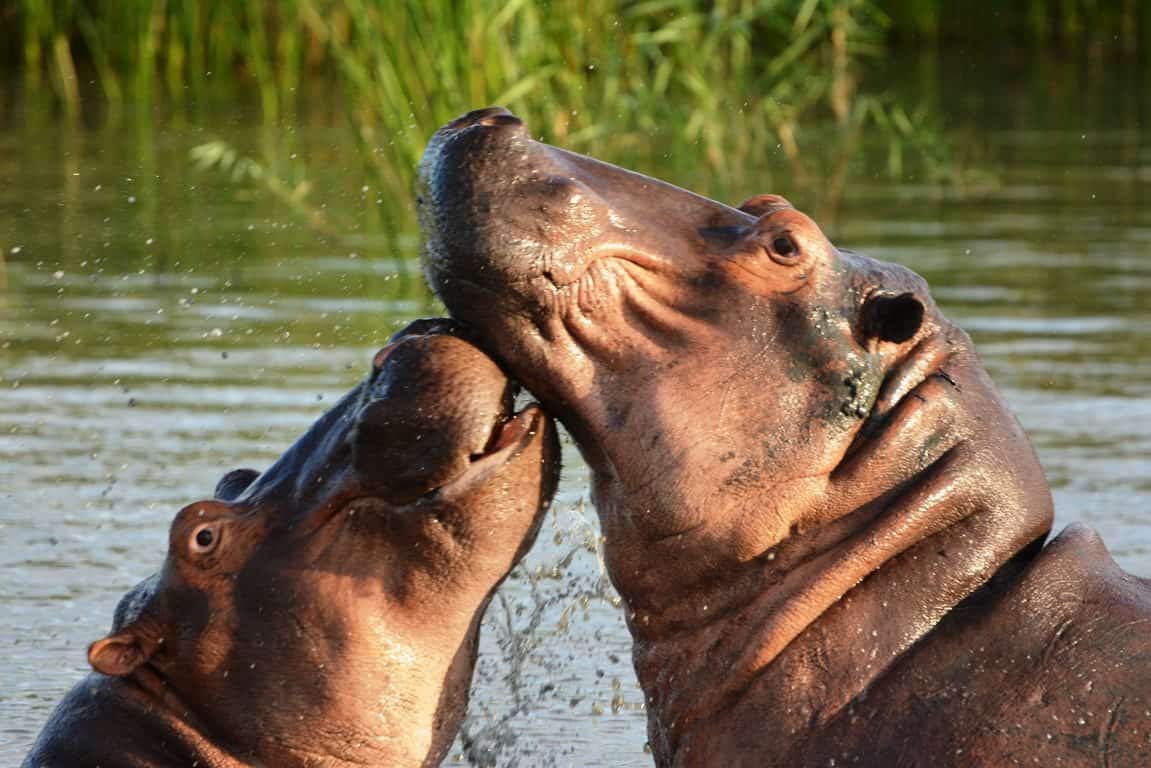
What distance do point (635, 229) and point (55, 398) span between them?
4918 mm

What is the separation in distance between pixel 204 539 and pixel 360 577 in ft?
0.94

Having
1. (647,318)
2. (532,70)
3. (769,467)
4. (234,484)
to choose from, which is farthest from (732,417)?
(532,70)

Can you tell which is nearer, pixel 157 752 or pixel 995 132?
pixel 157 752

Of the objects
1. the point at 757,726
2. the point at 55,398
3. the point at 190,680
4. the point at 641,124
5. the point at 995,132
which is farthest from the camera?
the point at 995,132

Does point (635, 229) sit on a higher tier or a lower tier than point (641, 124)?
higher

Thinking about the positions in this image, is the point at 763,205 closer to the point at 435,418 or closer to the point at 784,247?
the point at 784,247

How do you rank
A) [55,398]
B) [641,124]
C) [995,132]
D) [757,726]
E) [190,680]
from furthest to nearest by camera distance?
[995,132]
[641,124]
[55,398]
[190,680]
[757,726]

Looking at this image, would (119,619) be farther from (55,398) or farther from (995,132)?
(995,132)

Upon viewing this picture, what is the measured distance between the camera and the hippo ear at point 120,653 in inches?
155

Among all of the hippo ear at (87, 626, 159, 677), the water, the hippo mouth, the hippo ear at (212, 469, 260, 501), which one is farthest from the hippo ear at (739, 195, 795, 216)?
the hippo ear at (87, 626, 159, 677)

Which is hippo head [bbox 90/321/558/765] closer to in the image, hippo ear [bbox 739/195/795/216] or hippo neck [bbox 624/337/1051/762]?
hippo neck [bbox 624/337/1051/762]

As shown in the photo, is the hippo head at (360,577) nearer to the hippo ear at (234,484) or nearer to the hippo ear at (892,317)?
the hippo ear at (234,484)

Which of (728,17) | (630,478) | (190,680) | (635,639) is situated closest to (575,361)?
(630,478)

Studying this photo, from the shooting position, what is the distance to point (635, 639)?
395 centimetres
